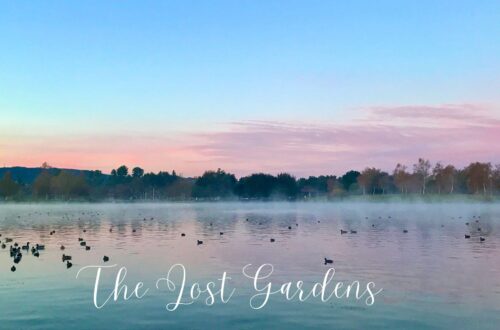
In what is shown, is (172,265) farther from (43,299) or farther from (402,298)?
(402,298)

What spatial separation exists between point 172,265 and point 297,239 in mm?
20533

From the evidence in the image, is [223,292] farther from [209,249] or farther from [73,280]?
[209,249]

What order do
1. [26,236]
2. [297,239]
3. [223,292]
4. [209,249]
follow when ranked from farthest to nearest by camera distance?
[26,236], [297,239], [209,249], [223,292]

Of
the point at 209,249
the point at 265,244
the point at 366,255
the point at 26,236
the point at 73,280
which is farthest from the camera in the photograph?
the point at 26,236

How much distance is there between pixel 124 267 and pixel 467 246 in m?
27.9

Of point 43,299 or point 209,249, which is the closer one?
point 43,299

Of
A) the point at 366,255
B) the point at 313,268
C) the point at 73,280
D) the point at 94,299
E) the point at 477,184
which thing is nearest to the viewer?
the point at 94,299

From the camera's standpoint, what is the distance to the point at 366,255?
4000 centimetres

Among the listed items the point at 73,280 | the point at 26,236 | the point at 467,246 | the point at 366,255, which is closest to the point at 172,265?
the point at 73,280

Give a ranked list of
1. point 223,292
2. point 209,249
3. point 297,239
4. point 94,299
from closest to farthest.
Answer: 1. point 94,299
2. point 223,292
3. point 209,249
4. point 297,239

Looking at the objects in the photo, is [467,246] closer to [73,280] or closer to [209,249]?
[209,249]

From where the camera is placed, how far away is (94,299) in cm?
2484

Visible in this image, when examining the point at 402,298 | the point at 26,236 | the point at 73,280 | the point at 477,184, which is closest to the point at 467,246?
the point at 402,298

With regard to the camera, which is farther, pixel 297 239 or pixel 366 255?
pixel 297 239
